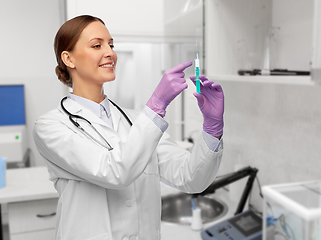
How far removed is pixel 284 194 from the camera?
2.51 feet

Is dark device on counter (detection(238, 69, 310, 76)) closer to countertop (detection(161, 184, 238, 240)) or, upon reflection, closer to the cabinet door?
countertop (detection(161, 184, 238, 240))

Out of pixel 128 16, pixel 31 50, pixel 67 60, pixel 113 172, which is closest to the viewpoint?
pixel 113 172

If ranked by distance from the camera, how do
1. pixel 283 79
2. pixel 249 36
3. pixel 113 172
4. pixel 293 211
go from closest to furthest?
pixel 293 211, pixel 113 172, pixel 283 79, pixel 249 36

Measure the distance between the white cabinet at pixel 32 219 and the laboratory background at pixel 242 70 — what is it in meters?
0.02

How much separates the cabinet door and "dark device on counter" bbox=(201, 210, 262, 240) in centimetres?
95

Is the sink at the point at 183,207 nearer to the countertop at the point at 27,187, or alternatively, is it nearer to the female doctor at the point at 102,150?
the countertop at the point at 27,187

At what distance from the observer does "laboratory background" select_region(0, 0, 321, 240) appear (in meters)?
1.40

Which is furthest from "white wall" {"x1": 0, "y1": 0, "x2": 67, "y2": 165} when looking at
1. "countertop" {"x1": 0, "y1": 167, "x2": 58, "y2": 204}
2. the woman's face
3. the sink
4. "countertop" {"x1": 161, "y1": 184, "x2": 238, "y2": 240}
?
the woman's face

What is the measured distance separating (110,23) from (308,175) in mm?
1378

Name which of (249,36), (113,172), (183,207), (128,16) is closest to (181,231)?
(183,207)

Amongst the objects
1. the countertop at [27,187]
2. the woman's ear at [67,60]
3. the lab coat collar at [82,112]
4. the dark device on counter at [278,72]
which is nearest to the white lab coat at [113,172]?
the lab coat collar at [82,112]

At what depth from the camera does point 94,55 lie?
107 centimetres

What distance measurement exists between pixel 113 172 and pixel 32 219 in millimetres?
1275

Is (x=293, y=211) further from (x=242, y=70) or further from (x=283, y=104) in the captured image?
(x=283, y=104)
